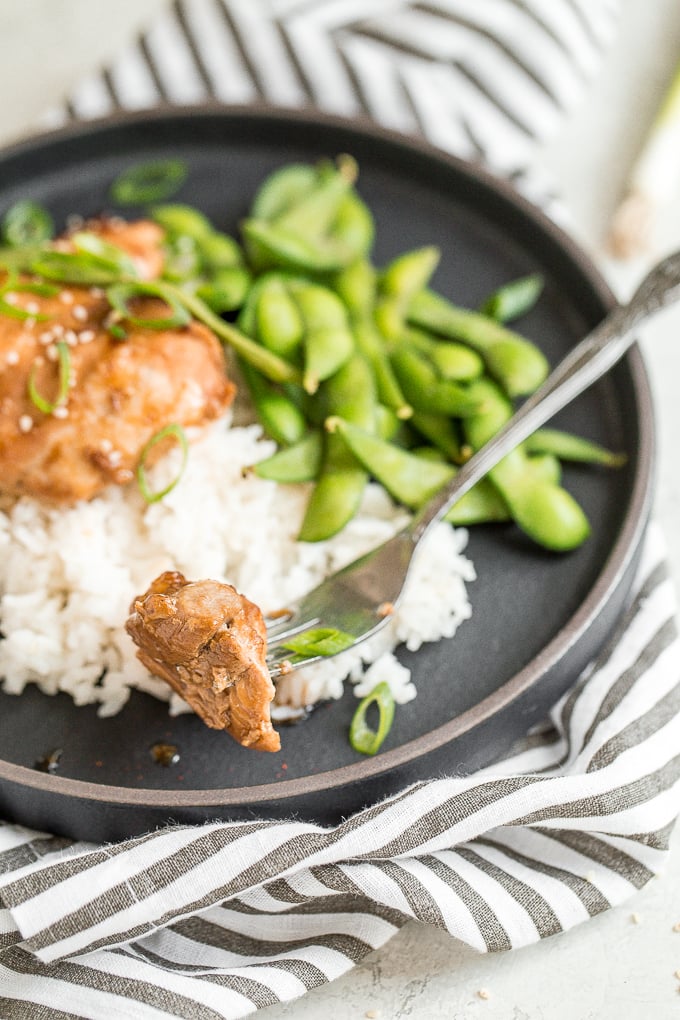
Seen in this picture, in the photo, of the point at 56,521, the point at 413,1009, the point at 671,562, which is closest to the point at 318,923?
the point at 413,1009

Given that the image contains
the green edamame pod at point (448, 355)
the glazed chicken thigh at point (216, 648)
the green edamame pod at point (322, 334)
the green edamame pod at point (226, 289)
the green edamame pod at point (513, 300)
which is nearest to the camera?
the glazed chicken thigh at point (216, 648)

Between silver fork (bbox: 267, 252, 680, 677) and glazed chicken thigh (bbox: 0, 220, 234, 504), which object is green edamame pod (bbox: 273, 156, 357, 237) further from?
silver fork (bbox: 267, 252, 680, 677)

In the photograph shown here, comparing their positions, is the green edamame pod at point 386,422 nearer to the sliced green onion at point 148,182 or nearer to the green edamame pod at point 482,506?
the green edamame pod at point 482,506

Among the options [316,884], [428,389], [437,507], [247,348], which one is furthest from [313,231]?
[316,884]

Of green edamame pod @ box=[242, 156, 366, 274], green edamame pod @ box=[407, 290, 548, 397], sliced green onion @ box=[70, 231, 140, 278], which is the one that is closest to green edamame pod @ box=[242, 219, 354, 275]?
green edamame pod @ box=[242, 156, 366, 274]

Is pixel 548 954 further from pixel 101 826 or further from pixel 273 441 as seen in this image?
pixel 273 441

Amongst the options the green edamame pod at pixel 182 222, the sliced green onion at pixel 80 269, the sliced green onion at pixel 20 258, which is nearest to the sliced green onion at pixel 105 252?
the sliced green onion at pixel 80 269

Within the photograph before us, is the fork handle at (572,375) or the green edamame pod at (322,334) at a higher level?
the green edamame pod at (322,334)

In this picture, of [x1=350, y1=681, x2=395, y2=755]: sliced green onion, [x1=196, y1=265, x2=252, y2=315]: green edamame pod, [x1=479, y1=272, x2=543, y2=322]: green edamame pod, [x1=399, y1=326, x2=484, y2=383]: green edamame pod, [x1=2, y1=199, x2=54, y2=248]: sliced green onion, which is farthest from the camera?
[x1=2, y1=199, x2=54, y2=248]: sliced green onion
